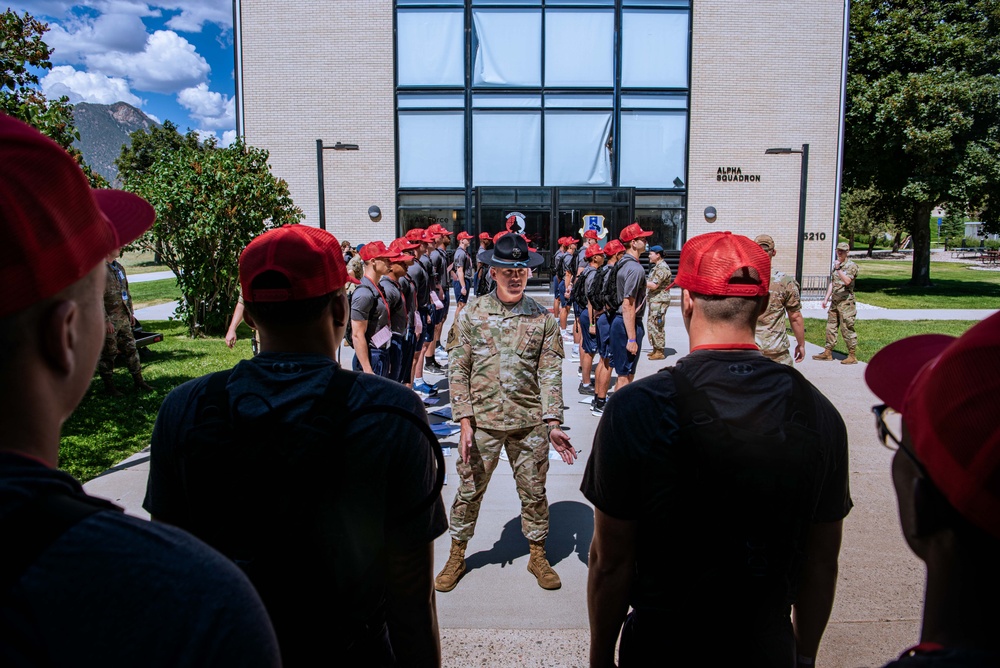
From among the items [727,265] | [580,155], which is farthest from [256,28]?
[727,265]

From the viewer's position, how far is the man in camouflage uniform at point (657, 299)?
472 inches

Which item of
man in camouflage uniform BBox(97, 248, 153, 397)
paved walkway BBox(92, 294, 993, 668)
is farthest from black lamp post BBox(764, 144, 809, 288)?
man in camouflage uniform BBox(97, 248, 153, 397)

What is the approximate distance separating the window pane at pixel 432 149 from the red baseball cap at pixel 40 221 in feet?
70.3

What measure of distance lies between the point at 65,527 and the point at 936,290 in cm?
3102

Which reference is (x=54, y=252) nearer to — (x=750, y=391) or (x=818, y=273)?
(x=750, y=391)

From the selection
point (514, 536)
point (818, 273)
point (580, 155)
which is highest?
point (580, 155)

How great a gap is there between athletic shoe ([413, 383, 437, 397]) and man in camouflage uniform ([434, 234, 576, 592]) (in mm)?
5037

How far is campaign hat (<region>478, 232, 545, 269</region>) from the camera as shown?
4.90 metres

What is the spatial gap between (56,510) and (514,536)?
15.1 feet

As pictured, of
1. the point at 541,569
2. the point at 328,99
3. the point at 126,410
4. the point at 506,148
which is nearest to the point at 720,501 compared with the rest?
the point at 541,569

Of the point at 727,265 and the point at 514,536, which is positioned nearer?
the point at 727,265

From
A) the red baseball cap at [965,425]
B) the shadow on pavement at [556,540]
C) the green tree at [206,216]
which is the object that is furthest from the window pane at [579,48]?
the red baseball cap at [965,425]

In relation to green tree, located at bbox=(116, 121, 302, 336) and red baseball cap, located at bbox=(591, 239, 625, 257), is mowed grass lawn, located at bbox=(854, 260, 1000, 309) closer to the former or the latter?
red baseball cap, located at bbox=(591, 239, 625, 257)

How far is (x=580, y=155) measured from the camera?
21906 millimetres
